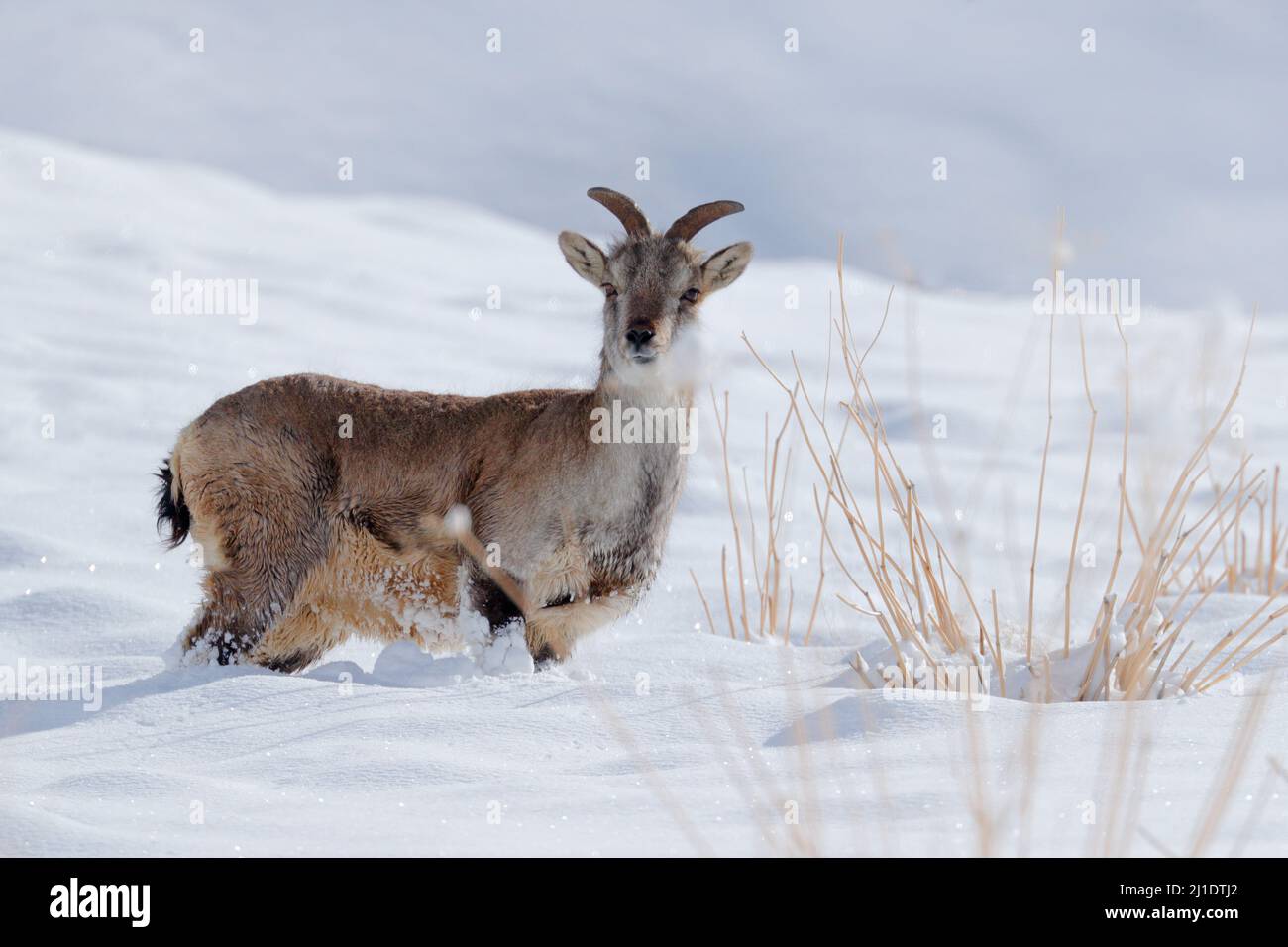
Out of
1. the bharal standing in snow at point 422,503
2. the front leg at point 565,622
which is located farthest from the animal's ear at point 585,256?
the front leg at point 565,622

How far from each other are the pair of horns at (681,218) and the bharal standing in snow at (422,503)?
337 millimetres

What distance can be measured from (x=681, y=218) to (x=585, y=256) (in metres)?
0.50

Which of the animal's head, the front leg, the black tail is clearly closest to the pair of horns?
the animal's head

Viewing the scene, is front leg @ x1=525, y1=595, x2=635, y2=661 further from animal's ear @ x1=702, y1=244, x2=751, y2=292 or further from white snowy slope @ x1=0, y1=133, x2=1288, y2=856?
animal's ear @ x1=702, y1=244, x2=751, y2=292

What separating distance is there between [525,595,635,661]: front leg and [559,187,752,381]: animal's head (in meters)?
0.99

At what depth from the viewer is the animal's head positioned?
599cm

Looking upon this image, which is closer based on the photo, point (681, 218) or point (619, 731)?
point (619, 731)

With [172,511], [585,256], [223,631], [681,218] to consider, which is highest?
[681,218]

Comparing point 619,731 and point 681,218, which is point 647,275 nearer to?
point 681,218

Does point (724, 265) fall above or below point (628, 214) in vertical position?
below

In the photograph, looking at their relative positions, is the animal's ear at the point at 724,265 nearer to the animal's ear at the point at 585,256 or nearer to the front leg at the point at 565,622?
the animal's ear at the point at 585,256

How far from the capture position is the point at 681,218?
6.59 metres

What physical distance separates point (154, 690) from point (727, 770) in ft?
7.80

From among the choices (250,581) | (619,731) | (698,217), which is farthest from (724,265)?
(619,731)
